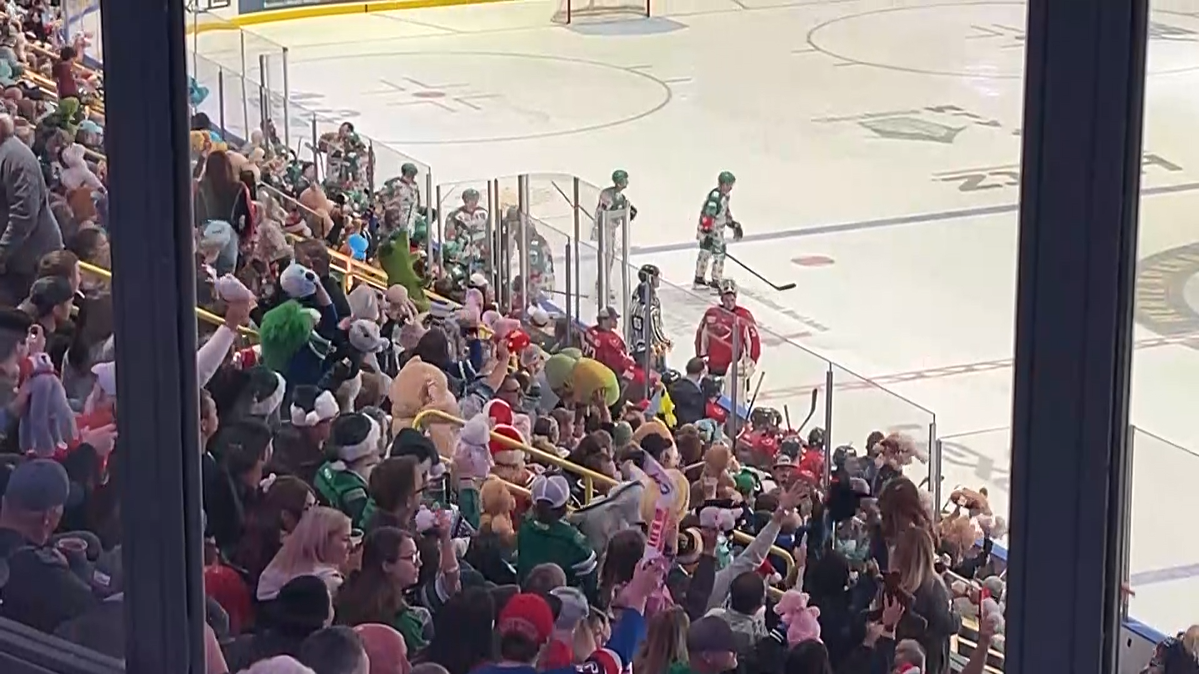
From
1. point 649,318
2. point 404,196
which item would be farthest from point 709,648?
point 404,196

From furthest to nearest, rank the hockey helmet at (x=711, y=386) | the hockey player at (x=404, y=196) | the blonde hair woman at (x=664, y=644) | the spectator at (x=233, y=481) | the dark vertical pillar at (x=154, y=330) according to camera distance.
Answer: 1. the hockey player at (x=404, y=196)
2. the hockey helmet at (x=711, y=386)
3. the blonde hair woman at (x=664, y=644)
4. the spectator at (x=233, y=481)
5. the dark vertical pillar at (x=154, y=330)

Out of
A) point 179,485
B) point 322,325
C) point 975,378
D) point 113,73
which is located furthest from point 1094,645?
point 975,378

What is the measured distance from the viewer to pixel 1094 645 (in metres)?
1.40

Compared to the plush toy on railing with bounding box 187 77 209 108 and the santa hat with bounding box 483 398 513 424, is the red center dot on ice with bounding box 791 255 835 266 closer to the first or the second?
the santa hat with bounding box 483 398 513 424

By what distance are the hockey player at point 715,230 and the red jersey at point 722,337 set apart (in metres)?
1.35

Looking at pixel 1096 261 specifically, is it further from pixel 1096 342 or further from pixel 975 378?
pixel 975 378

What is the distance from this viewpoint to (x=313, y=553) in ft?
7.18

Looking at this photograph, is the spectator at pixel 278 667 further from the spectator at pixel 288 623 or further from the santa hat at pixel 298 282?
the santa hat at pixel 298 282

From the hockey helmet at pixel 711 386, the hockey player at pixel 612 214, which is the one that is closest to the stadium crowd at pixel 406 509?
the hockey helmet at pixel 711 386

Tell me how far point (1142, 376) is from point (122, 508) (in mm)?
1019

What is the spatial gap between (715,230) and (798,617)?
5725 millimetres

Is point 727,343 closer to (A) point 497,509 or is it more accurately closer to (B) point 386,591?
(A) point 497,509

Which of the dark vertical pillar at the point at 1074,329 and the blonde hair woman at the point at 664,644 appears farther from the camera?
the blonde hair woman at the point at 664,644

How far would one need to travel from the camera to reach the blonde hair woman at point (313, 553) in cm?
212
